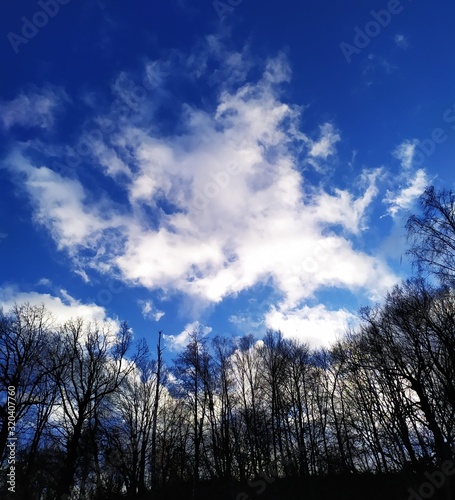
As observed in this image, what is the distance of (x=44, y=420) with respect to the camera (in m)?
26.3

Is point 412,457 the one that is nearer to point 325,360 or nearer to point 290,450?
point 290,450

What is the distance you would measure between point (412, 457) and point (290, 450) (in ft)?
54.6

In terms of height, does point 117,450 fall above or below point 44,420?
below

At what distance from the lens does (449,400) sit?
1709 centimetres

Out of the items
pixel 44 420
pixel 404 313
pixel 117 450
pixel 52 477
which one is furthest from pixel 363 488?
pixel 44 420

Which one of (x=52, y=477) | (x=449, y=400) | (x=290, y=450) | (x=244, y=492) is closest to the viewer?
(x=449, y=400)

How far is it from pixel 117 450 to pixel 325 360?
22.1 meters

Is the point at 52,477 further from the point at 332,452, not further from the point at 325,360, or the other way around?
the point at 325,360

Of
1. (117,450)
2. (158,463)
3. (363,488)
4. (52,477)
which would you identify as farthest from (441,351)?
(158,463)

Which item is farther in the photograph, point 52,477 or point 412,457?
point 52,477

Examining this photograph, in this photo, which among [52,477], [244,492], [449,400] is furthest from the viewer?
[244,492]

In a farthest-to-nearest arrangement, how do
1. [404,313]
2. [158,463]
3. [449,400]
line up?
[158,463] → [404,313] → [449,400]

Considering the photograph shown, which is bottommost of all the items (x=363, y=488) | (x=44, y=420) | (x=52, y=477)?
(x=363, y=488)

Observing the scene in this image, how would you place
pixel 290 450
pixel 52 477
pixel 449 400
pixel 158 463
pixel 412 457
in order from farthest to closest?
pixel 158 463, pixel 290 450, pixel 52 477, pixel 412 457, pixel 449 400
